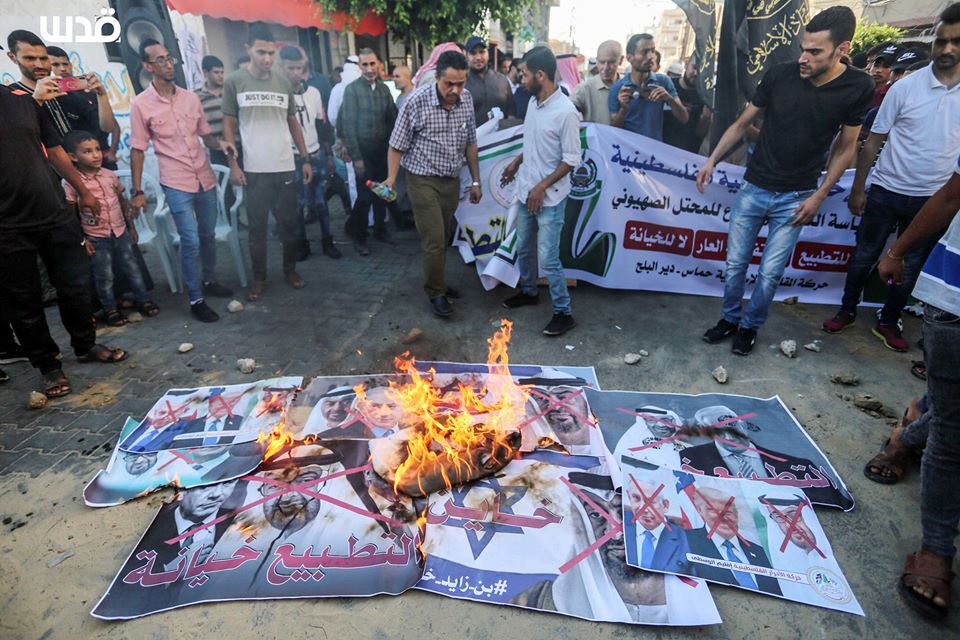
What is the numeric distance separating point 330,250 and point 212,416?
3.64 metres

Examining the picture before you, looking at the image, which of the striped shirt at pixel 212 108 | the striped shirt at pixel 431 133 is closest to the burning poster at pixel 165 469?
the striped shirt at pixel 431 133

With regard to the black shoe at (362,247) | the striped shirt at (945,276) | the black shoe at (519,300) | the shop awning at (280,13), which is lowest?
the black shoe at (519,300)

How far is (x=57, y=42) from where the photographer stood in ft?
23.2

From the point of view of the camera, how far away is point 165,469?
9.85ft

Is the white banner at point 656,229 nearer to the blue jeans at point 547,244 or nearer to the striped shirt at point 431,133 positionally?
the blue jeans at point 547,244

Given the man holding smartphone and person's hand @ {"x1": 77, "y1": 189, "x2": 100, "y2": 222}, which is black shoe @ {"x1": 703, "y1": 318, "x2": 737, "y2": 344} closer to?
the man holding smartphone

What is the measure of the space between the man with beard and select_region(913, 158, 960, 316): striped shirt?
4.33 feet

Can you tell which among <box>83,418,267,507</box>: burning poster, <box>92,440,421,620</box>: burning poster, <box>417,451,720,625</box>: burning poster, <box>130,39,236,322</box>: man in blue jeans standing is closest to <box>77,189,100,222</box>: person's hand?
<box>130,39,236,322</box>: man in blue jeans standing

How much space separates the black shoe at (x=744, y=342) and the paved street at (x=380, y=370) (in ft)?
0.24

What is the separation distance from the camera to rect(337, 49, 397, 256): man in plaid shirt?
6.39m

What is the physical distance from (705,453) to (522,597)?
4.96 ft

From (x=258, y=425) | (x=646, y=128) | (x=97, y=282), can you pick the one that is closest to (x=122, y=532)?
(x=258, y=425)

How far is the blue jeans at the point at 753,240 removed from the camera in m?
4.05

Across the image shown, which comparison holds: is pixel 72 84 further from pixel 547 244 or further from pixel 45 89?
pixel 547 244
